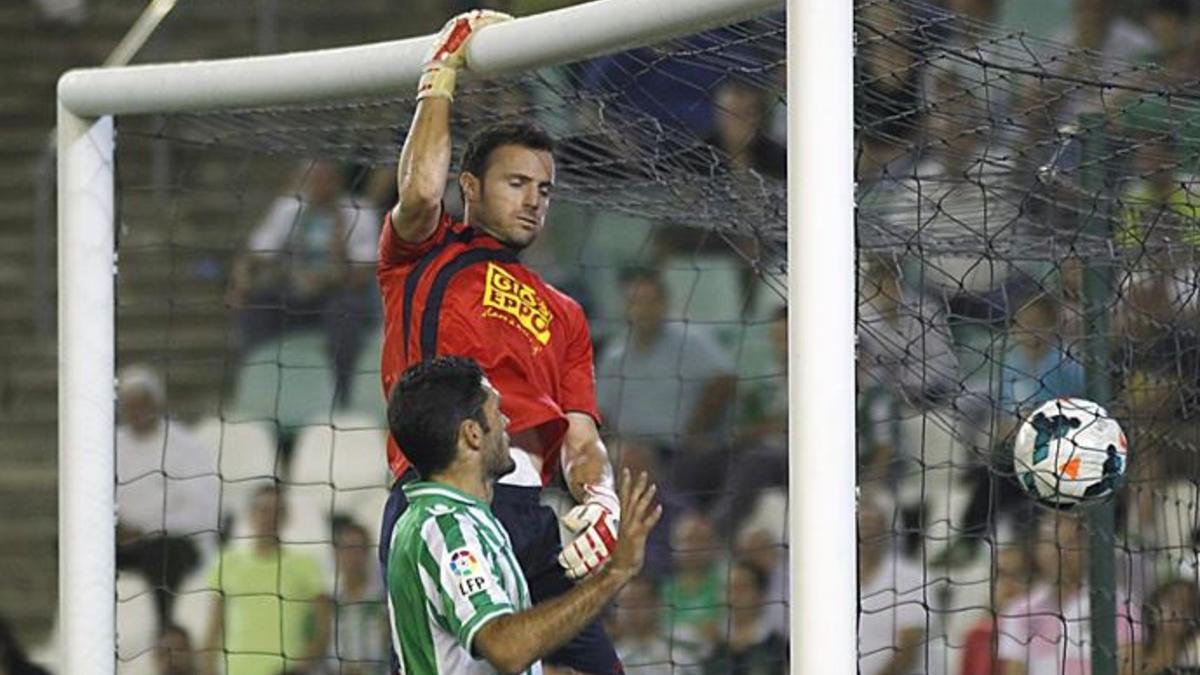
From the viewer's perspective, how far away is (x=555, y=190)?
524 centimetres

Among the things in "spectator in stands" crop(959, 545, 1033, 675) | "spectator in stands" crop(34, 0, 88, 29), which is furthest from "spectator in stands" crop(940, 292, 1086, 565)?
"spectator in stands" crop(34, 0, 88, 29)

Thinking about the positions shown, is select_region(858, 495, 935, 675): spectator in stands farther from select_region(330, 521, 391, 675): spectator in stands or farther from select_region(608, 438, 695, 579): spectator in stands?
select_region(330, 521, 391, 675): spectator in stands

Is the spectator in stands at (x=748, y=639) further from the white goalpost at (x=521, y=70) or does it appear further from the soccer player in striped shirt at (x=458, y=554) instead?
the soccer player in striped shirt at (x=458, y=554)

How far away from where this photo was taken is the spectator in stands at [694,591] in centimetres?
686

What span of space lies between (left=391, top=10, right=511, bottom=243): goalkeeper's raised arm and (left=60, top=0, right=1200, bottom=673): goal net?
14cm

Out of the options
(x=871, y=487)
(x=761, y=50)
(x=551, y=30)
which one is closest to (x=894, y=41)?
(x=761, y=50)

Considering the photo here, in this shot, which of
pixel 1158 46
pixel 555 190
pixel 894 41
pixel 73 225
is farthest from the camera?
pixel 1158 46

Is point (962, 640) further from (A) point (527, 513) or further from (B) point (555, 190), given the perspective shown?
(A) point (527, 513)

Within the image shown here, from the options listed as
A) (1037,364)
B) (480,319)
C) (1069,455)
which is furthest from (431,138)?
(1037,364)

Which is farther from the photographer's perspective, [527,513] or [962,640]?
[962,640]

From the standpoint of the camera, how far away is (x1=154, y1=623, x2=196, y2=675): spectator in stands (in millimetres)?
7188

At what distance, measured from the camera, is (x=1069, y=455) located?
4.11 meters

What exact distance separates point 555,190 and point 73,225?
1.06m

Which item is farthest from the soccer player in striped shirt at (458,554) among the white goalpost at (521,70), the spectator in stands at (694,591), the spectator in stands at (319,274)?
the spectator in stands at (319,274)
